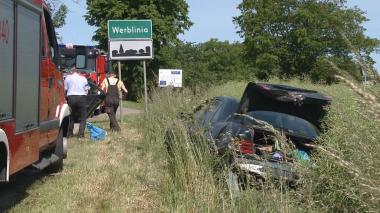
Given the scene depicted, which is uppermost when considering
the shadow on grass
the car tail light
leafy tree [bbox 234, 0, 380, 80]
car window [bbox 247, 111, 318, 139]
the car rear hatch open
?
leafy tree [bbox 234, 0, 380, 80]

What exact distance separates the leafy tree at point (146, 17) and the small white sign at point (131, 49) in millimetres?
34361

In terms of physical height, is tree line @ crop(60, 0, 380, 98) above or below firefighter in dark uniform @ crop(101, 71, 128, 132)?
above

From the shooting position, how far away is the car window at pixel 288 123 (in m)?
8.09

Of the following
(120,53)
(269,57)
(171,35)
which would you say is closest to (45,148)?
(120,53)

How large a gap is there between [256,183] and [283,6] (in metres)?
61.4

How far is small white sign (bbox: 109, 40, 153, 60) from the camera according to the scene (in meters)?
19.5

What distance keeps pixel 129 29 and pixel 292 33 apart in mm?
45521

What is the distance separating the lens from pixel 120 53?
19.6 meters

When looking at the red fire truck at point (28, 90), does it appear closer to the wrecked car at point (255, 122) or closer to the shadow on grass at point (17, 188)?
the shadow on grass at point (17, 188)

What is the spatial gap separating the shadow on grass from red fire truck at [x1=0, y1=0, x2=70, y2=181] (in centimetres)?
31

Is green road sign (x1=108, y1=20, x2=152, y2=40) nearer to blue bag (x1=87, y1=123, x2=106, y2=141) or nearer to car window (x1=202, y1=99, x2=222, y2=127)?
blue bag (x1=87, y1=123, x2=106, y2=141)

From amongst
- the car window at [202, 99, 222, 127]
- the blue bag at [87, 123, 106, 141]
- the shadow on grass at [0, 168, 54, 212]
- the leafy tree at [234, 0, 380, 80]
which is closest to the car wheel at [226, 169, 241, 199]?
the car window at [202, 99, 222, 127]

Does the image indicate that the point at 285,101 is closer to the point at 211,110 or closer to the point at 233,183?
the point at 211,110

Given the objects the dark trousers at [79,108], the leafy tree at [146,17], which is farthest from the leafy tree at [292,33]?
the dark trousers at [79,108]
